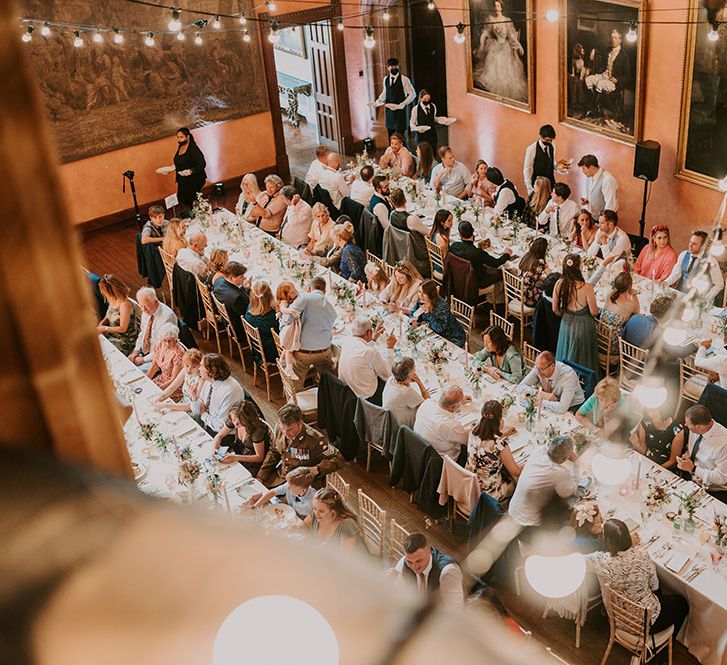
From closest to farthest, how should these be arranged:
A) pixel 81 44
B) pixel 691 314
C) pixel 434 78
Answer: pixel 691 314, pixel 81 44, pixel 434 78

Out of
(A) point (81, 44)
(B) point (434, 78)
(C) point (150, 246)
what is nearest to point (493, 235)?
(C) point (150, 246)

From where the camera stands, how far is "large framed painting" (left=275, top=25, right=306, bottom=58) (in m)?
15.2

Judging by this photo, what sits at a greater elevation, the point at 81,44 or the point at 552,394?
the point at 81,44

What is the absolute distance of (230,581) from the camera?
0.97 ft

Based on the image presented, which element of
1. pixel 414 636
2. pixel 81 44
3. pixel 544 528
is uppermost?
pixel 414 636

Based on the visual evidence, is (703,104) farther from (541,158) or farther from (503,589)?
(503,589)

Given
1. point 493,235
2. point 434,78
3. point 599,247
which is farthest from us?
point 434,78

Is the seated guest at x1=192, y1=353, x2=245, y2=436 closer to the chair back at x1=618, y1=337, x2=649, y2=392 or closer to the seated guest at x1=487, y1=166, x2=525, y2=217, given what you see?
the chair back at x1=618, y1=337, x2=649, y2=392

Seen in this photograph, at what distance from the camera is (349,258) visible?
8.81m

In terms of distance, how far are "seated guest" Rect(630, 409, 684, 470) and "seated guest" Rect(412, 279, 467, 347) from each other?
5.97 feet

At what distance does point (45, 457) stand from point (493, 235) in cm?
906

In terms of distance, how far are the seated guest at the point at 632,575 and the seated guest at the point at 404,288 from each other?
10.7ft

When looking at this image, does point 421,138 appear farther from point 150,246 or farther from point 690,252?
point 690,252

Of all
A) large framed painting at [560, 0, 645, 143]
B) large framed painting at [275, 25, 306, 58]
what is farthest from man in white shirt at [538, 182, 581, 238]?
large framed painting at [275, 25, 306, 58]
